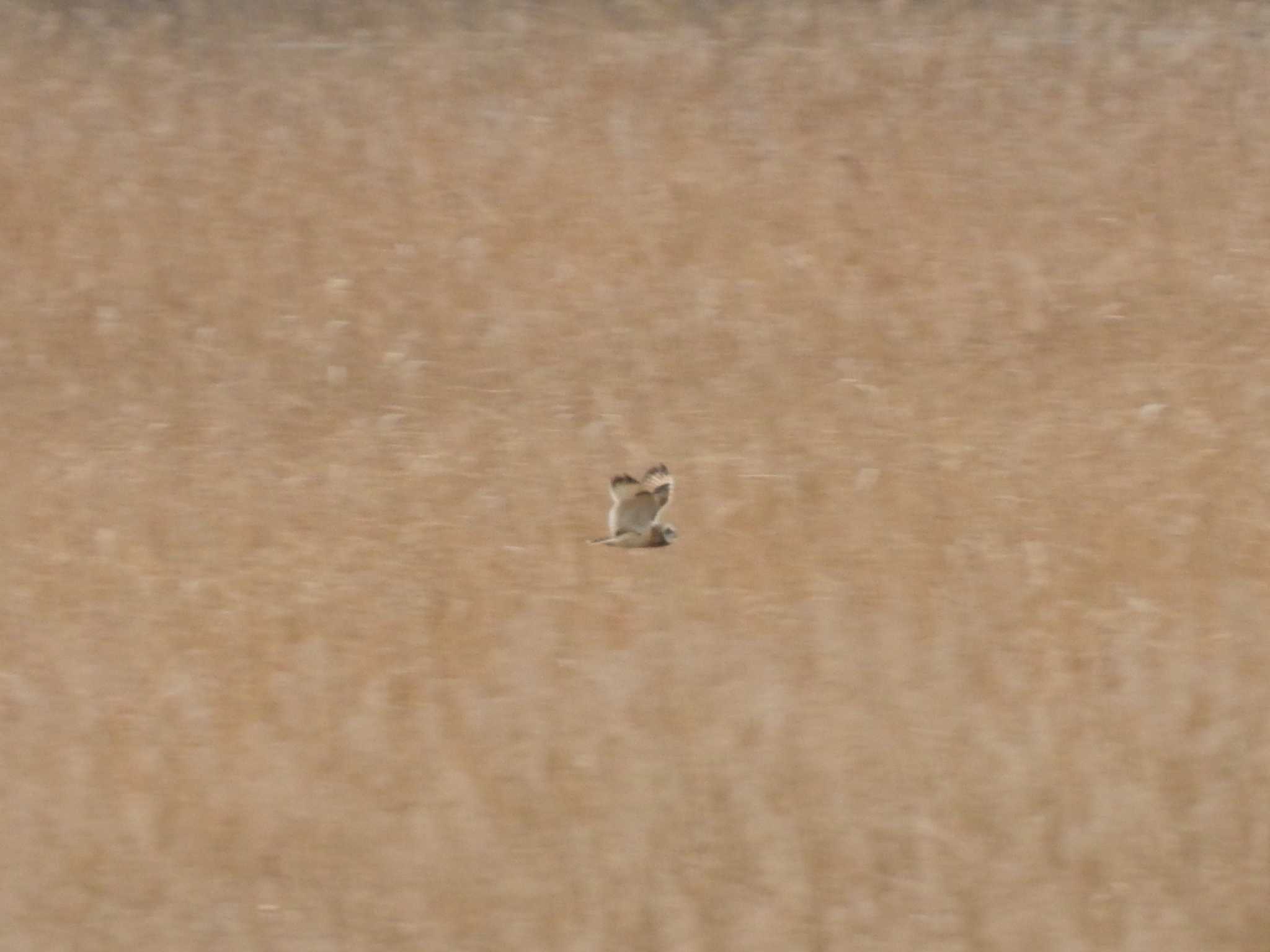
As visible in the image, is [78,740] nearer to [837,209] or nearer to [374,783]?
[374,783]

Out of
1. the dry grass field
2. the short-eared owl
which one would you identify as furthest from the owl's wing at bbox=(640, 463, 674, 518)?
the dry grass field

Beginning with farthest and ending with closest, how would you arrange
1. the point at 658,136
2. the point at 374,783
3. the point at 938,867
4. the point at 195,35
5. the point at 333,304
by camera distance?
1. the point at 195,35
2. the point at 658,136
3. the point at 333,304
4. the point at 374,783
5. the point at 938,867

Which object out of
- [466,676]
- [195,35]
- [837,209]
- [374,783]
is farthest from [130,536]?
[195,35]

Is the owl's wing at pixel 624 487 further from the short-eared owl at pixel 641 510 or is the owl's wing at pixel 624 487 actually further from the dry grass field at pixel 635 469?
the dry grass field at pixel 635 469

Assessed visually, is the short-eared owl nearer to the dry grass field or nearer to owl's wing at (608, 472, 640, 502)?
owl's wing at (608, 472, 640, 502)

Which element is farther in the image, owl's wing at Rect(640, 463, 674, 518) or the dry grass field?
owl's wing at Rect(640, 463, 674, 518)

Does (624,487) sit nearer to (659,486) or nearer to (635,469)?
(659,486)

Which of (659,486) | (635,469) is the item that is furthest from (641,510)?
(635,469)

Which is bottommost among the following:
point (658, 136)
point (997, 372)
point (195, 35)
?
point (997, 372)
